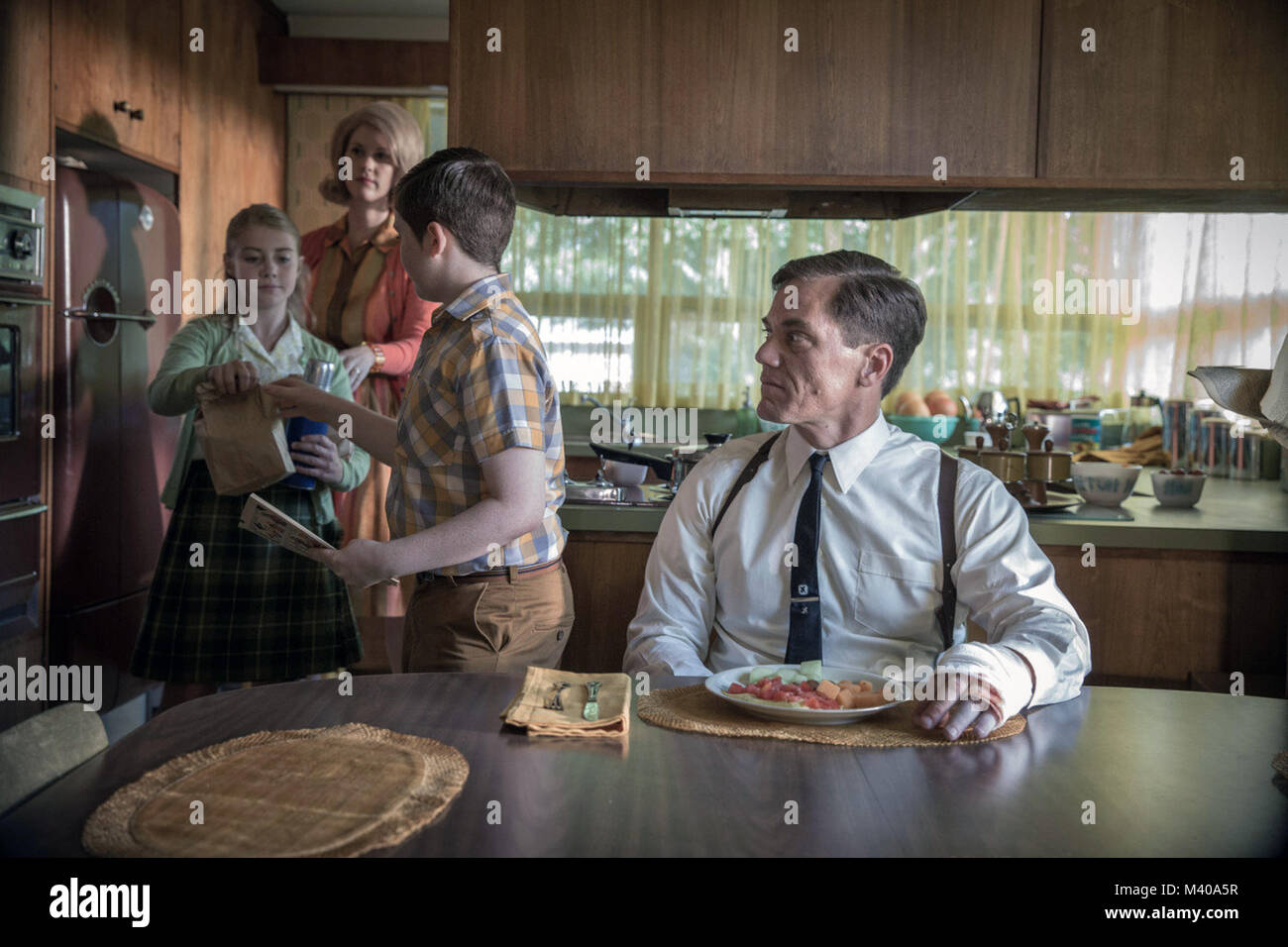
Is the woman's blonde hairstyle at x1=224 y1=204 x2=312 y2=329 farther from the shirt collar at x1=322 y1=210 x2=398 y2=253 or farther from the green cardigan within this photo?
the shirt collar at x1=322 y1=210 x2=398 y2=253

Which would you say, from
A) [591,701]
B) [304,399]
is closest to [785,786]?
[591,701]

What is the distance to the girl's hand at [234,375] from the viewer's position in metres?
2.29

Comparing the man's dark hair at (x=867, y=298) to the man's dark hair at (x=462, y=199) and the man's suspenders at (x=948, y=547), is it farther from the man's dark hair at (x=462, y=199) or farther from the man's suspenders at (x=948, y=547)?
the man's dark hair at (x=462, y=199)

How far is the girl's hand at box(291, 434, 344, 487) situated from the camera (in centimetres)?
241

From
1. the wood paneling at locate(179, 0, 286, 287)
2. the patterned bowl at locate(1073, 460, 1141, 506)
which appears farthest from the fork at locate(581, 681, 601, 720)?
the wood paneling at locate(179, 0, 286, 287)

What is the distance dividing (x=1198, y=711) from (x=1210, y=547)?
1.18m

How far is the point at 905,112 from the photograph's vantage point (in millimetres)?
2537

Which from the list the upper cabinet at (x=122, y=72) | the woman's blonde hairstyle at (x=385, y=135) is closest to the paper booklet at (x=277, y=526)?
the woman's blonde hairstyle at (x=385, y=135)

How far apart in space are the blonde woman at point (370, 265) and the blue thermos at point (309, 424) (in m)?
0.68

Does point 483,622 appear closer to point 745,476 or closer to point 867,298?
point 745,476

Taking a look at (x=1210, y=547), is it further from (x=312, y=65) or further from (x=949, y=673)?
(x=312, y=65)

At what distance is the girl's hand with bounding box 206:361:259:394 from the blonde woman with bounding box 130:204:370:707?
182 millimetres

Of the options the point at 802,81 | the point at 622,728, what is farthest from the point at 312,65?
the point at 622,728

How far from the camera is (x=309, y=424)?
2428mm
